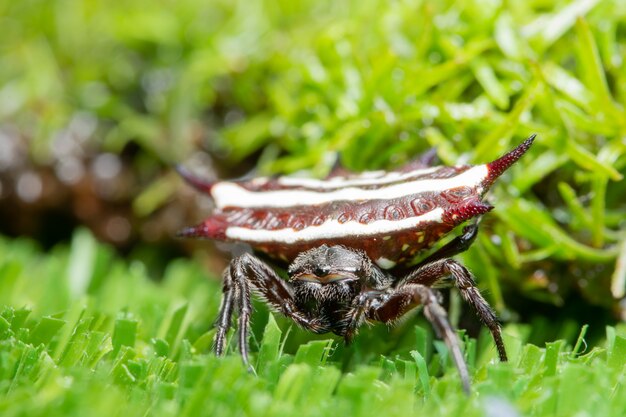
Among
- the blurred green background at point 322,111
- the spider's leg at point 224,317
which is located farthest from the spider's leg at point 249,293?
the blurred green background at point 322,111

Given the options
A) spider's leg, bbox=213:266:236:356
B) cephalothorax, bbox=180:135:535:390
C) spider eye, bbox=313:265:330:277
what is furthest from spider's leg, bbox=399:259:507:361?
spider's leg, bbox=213:266:236:356

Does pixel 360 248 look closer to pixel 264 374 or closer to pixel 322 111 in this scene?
pixel 264 374

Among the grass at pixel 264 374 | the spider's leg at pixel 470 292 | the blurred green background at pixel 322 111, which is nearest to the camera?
the grass at pixel 264 374

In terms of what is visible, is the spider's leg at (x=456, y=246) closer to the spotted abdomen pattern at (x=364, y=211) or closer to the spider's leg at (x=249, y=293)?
the spotted abdomen pattern at (x=364, y=211)

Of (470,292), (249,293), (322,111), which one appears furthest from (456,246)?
(322,111)

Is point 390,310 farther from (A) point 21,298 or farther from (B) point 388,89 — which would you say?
(A) point 21,298

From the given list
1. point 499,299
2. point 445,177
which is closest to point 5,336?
point 445,177

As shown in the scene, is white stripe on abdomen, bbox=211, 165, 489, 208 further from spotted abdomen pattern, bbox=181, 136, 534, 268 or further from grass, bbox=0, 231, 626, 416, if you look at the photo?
grass, bbox=0, 231, 626, 416
